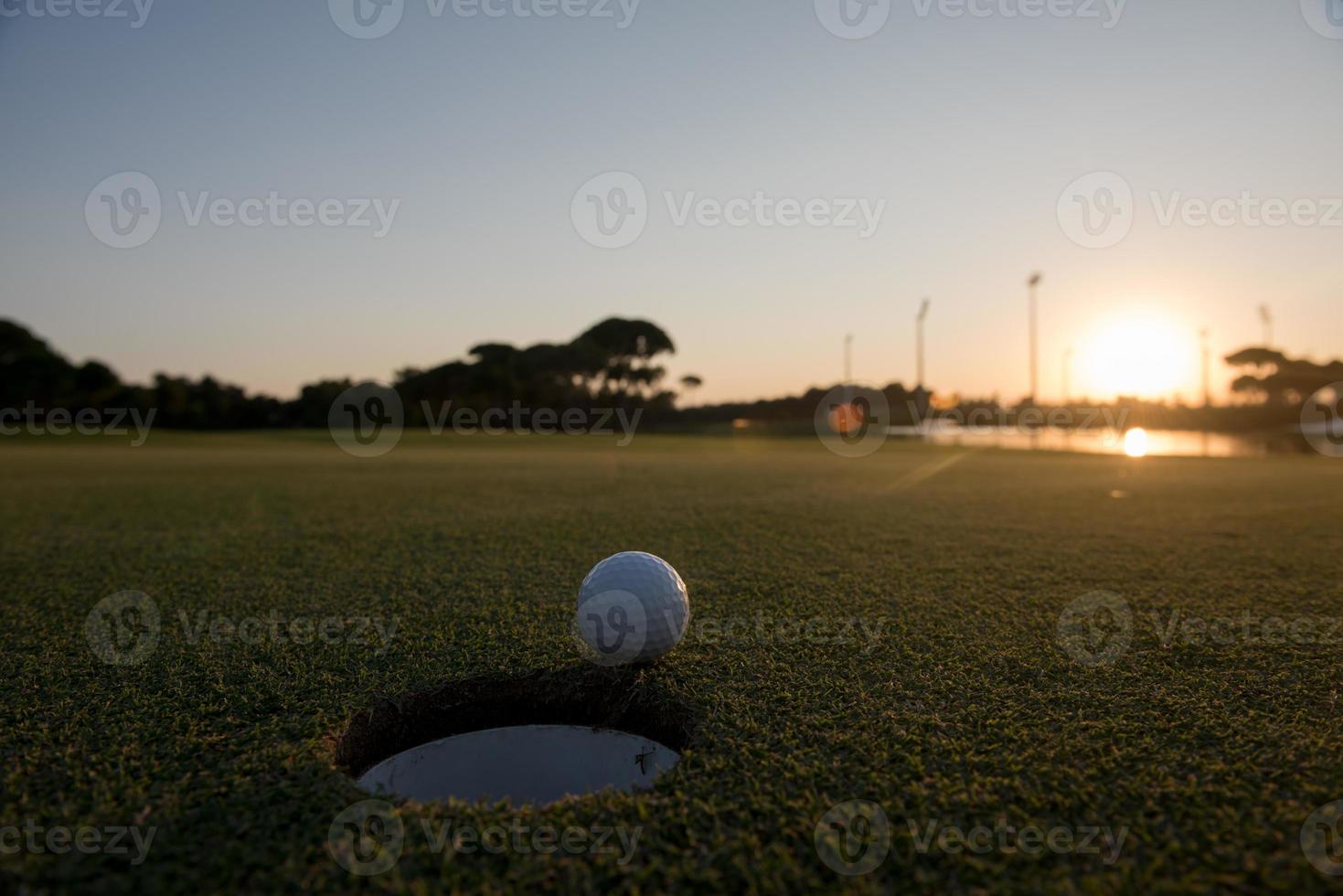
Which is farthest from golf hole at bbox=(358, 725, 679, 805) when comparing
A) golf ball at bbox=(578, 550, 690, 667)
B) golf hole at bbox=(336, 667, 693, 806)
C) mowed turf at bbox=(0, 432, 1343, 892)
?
golf ball at bbox=(578, 550, 690, 667)

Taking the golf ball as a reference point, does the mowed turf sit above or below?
below

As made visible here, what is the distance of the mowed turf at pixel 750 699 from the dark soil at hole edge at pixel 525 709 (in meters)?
0.04

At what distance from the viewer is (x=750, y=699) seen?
8.25 ft

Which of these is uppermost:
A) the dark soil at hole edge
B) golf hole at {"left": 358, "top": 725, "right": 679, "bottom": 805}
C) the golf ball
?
the golf ball

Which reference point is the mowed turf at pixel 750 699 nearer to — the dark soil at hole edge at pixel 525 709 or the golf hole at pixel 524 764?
the dark soil at hole edge at pixel 525 709

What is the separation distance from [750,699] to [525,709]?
2.93 ft

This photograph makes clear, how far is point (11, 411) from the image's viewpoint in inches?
1721

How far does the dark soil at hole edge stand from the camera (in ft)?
8.10

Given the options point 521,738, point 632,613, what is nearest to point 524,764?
point 521,738

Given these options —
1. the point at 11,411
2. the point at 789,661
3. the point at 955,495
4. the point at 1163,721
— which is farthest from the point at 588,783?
the point at 11,411

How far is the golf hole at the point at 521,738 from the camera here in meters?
2.36

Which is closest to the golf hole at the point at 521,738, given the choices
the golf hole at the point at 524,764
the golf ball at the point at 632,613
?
the golf hole at the point at 524,764

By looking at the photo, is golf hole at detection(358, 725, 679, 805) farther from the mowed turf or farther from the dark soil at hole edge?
the mowed turf

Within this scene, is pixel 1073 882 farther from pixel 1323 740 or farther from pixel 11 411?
pixel 11 411
